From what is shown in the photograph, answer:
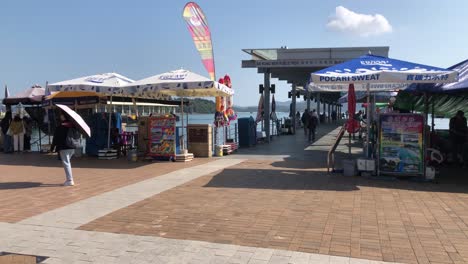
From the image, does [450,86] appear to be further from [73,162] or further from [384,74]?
[73,162]

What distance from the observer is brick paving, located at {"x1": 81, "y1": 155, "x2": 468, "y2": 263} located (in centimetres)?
487

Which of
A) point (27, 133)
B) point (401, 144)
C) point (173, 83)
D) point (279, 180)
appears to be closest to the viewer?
point (279, 180)

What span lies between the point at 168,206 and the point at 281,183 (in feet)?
9.63

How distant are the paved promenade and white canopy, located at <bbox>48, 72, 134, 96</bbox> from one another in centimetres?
307

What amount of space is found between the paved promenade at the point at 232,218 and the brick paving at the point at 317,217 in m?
0.02

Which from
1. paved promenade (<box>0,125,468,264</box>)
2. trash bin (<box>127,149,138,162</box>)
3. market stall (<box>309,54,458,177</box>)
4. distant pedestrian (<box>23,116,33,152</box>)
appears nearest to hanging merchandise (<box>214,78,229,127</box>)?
trash bin (<box>127,149,138,162</box>)

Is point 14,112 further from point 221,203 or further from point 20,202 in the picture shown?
point 221,203

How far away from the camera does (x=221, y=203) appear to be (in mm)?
7000

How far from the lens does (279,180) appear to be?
30.4 ft

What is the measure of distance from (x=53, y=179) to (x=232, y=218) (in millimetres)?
5564

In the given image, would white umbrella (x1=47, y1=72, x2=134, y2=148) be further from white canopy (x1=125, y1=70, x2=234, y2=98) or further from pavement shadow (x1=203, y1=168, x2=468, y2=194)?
pavement shadow (x1=203, y1=168, x2=468, y2=194)

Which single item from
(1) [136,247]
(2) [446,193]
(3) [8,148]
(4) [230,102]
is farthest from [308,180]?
(3) [8,148]

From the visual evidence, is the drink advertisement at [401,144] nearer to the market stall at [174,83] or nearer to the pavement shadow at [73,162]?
the market stall at [174,83]

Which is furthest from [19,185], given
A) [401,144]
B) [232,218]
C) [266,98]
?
[266,98]
